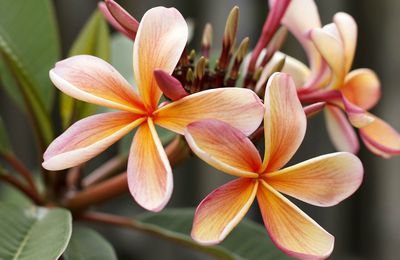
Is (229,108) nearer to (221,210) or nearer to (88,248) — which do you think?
(221,210)

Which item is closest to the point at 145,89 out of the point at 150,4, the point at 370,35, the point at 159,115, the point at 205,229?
the point at 159,115

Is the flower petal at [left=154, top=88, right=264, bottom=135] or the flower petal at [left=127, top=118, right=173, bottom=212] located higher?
the flower petal at [left=154, top=88, right=264, bottom=135]

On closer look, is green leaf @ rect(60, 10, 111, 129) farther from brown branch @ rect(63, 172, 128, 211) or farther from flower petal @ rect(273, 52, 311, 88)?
flower petal @ rect(273, 52, 311, 88)

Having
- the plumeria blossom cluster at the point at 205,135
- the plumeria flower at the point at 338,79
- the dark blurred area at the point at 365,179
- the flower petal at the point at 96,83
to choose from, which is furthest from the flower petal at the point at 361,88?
the dark blurred area at the point at 365,179

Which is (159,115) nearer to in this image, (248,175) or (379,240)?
(248,175)

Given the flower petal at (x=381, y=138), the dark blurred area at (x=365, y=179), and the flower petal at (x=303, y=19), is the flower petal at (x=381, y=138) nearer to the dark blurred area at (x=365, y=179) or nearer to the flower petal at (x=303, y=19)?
the flower petal at (x=303, y=19)

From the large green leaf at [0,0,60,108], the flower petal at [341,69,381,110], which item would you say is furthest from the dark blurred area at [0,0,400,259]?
the flower petal at [341,69,381,110]

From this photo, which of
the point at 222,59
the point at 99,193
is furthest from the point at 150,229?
the point at 222,59
